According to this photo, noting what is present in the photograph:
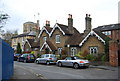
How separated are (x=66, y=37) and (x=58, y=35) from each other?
2049 millimetres

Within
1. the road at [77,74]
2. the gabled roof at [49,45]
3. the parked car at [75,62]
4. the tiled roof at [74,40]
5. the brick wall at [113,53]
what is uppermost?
the tiled roof at [74,40]

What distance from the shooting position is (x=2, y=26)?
15.7 meters

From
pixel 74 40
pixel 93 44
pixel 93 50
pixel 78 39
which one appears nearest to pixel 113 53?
pixel 93 44

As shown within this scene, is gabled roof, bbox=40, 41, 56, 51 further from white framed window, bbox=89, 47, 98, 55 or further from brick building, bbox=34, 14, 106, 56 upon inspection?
white framed window, bbox=89, 47, 98, 55

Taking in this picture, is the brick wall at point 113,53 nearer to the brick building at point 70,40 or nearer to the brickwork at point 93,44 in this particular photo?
the brick building at point 70,40

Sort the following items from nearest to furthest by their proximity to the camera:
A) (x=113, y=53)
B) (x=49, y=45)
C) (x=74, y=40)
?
1. (x=113, y=53)
2. (x=74, y=40)
3. (x=49, y=45)

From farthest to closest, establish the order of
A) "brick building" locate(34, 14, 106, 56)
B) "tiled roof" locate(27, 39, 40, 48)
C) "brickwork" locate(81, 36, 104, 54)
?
"tiled roof" locate(27, 39, 40, 48) → "brick building" locate(34, 14, 106, 56) → "brickwork" locate(81, 36, 104, 54)

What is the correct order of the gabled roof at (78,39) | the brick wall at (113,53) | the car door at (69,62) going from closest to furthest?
the car door at (69,62) < the brick wall at (113,53) < the gabled roof at (78,39)

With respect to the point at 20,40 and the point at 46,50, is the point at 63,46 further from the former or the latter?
the point at 20,40

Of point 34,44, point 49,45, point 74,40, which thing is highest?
point 74,40

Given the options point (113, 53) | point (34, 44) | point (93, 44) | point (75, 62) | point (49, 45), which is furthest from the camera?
point (34, 44)

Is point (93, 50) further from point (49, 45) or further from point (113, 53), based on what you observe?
point (49, 45)

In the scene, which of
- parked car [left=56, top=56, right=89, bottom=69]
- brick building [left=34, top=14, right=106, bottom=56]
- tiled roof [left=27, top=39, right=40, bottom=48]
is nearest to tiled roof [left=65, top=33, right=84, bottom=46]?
brick building [left=34, top=14, right=106, bottom=56]

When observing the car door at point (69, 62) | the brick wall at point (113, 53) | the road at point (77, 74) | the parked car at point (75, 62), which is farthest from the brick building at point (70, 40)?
the road at point (77, 74)
